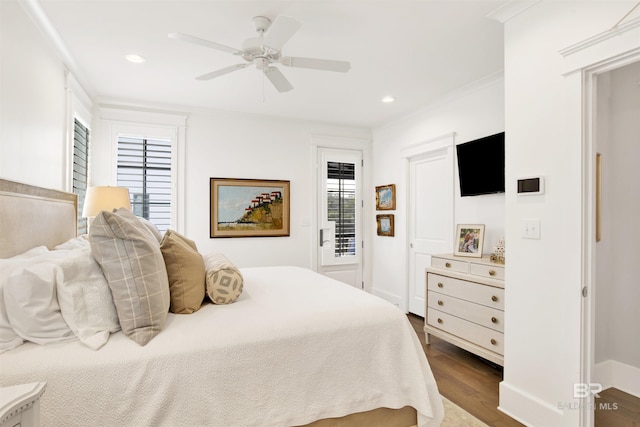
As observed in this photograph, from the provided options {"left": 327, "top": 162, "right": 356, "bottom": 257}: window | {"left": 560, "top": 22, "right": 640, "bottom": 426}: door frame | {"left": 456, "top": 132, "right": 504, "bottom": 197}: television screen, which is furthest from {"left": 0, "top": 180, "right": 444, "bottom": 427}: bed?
{"left": 327, "top": 162, "right": 356, "bottom": 257}: window

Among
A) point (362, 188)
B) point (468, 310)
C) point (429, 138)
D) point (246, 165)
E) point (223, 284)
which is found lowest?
point (468, 310)

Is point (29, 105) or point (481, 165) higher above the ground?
point (29, 105)

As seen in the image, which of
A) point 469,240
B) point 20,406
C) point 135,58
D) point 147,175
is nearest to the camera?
point 20,406

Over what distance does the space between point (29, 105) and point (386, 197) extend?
12.7 feet

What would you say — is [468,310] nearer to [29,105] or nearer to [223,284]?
[223,284]

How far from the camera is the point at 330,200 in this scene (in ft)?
16.0

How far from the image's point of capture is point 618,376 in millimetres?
2506

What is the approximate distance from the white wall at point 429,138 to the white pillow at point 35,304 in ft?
8.52

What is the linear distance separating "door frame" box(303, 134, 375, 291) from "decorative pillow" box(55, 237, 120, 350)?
3.37 meters

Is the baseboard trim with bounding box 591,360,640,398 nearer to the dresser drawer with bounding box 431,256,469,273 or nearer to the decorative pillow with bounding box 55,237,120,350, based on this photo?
the dresser drawer with bounding box 431,256,469,273

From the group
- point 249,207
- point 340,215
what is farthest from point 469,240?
point 249,207

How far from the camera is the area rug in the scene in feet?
6.73

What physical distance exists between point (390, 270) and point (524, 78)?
123 inches

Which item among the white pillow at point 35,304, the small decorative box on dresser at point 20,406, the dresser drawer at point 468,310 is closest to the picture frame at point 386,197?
the dresser drawer at point 468,310
